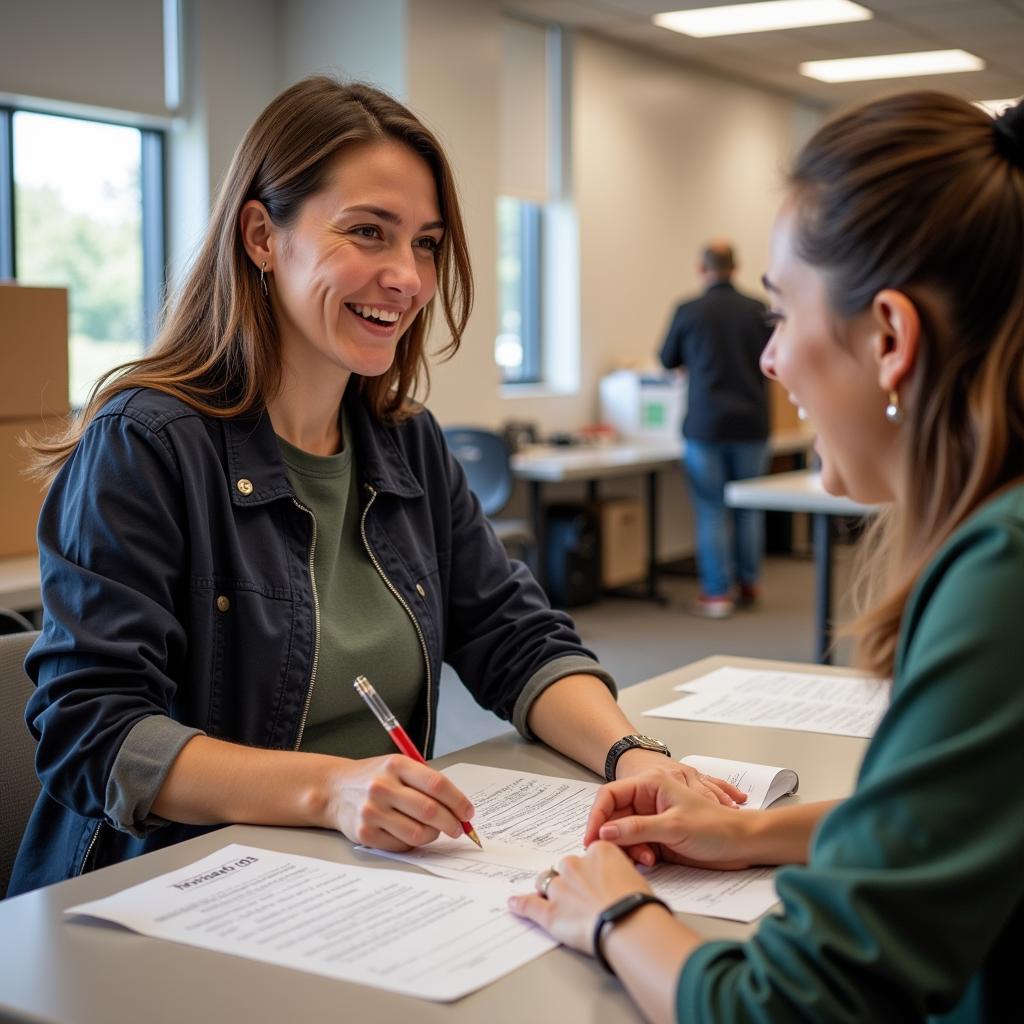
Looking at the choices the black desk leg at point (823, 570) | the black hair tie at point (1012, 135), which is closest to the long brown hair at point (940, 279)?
the black hair tie at point (1012, 135)

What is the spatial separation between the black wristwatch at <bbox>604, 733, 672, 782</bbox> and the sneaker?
4.82 metres

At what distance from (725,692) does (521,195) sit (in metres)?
5.14

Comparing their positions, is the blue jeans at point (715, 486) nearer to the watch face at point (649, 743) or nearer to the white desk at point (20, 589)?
the white desk at point (20, 589)

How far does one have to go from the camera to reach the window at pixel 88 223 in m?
4.69

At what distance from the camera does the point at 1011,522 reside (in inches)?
29.0

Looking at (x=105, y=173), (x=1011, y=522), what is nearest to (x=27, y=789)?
(x=1011, y=522)

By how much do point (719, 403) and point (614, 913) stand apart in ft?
17.5

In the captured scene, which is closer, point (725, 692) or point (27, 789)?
point (27, 789)

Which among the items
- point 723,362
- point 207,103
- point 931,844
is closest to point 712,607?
point 723,362

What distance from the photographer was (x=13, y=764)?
58.1 inches

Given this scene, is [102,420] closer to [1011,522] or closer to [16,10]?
[1011,522]

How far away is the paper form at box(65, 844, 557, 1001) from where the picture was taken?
0.92 meters

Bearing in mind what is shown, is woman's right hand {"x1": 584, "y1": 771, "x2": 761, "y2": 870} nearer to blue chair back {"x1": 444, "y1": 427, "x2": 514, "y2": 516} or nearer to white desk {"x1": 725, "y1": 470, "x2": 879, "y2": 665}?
white desk {"x1": 725, "y1": 470, "x2": 879, "y2": 665}

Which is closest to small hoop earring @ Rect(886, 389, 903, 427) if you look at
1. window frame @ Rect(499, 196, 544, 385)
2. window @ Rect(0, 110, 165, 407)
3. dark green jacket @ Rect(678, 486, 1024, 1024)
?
dark green jacket @ Rect(678, 486, 1024, 1024)
